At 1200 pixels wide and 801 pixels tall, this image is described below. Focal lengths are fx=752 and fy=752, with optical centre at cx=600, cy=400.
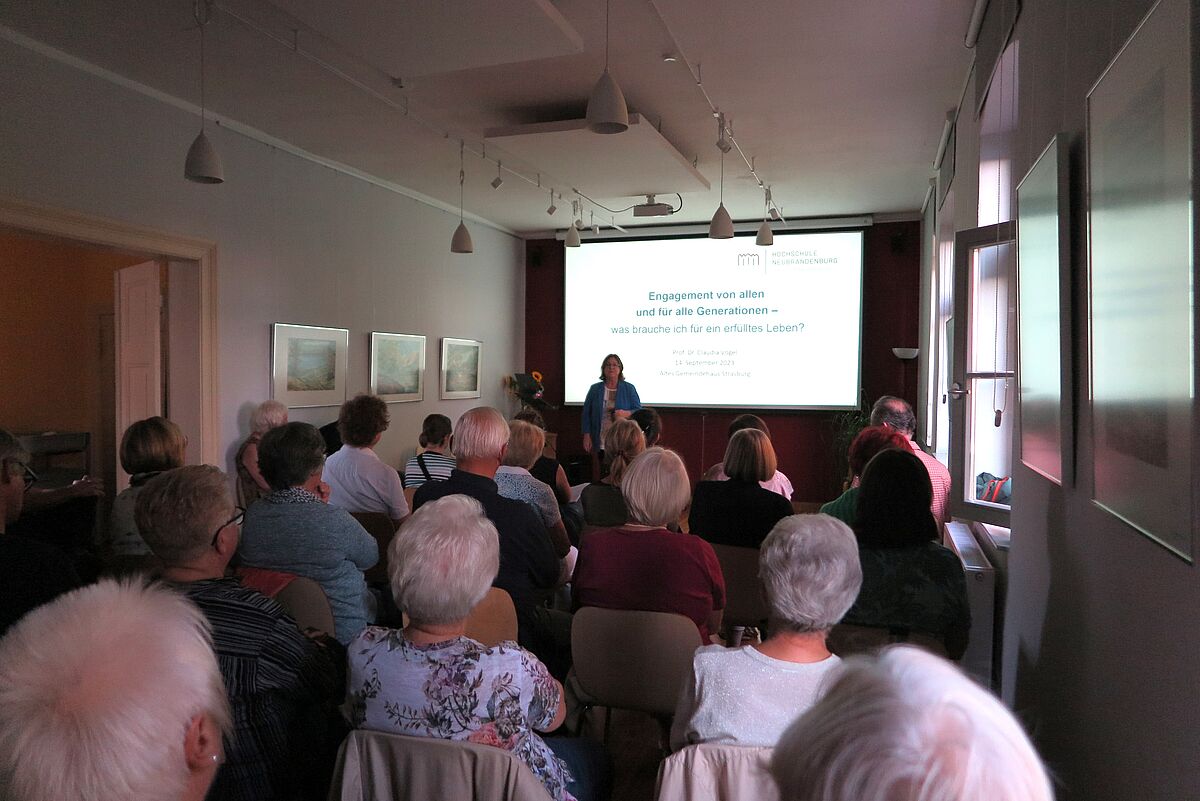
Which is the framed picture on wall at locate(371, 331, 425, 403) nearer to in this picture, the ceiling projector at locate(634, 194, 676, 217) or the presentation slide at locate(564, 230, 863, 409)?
the presentation slide at locate(564, 230, 863, 409)

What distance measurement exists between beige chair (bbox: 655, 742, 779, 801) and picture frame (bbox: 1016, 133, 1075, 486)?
1133mm

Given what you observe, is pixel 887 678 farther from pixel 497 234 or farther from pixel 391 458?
pixel 497 234

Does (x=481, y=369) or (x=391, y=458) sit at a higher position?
(x=481, y=369)

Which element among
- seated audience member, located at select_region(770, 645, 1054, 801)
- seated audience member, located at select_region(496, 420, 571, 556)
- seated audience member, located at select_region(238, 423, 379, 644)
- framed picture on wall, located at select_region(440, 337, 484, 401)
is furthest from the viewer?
framed picture on wall, located at select_region(440, 337, 484, 401)

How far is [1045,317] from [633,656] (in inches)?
58.9

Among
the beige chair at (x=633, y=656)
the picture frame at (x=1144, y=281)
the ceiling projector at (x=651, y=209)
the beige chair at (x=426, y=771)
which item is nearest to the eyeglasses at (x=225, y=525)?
the beige chair at (x=426, y=771)

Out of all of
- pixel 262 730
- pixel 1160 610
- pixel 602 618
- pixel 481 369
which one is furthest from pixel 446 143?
pixel 1160 610

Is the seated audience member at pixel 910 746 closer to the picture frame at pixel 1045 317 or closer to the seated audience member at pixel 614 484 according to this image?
the picture frame at pixel 1045 317

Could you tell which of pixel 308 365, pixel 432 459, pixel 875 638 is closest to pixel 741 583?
pixel 875 638

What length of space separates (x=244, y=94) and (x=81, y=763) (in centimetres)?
502

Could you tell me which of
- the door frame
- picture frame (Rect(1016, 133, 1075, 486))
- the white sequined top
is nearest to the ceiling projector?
the door frame

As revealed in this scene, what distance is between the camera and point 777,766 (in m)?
0.68

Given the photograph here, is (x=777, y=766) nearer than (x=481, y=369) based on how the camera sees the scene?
Yes

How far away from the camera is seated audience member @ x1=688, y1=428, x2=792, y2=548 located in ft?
10.3
